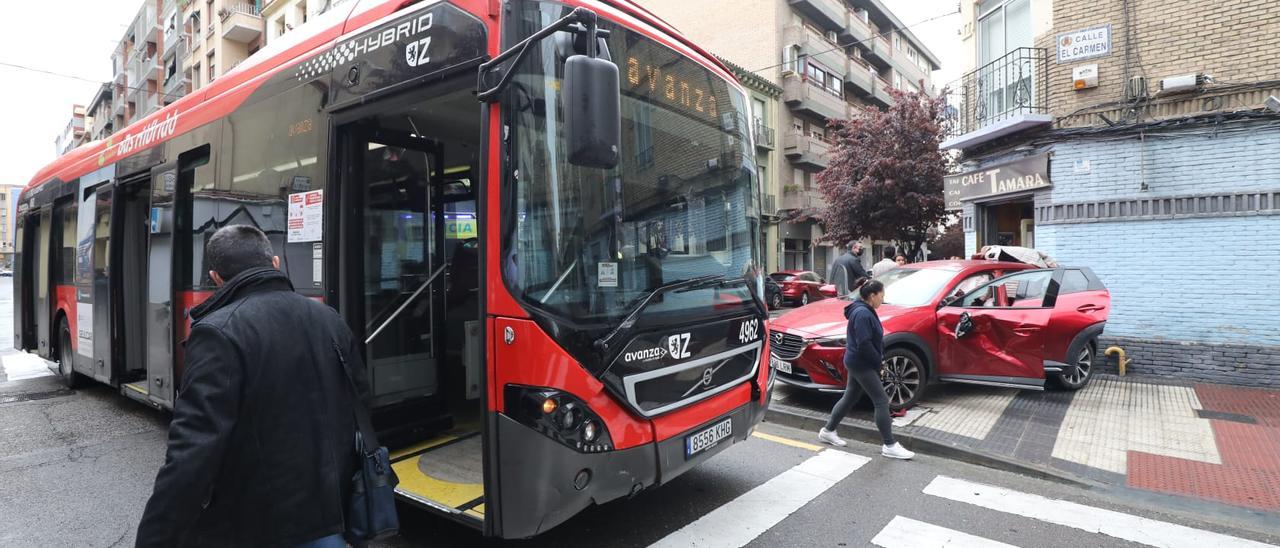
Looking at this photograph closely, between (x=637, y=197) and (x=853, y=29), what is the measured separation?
35.3 m

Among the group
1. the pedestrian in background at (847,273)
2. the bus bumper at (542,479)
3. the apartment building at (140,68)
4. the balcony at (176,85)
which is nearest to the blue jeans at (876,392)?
the bus bumper at (542,479)

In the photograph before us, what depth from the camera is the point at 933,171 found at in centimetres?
1962

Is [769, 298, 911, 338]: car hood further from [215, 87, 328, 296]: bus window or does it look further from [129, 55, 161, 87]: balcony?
[129, 55, 161, 87]: balcony

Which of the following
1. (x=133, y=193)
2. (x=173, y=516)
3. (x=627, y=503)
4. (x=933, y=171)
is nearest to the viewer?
(x=173, y=516)

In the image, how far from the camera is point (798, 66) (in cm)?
3048

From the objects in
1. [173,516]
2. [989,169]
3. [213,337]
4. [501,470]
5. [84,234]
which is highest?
[989,169]

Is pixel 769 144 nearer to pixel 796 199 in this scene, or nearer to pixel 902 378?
pixel 796 199

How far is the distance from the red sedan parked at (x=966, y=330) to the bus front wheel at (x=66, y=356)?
873cm

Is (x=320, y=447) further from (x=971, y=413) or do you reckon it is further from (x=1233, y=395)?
(x=1233, y=395)

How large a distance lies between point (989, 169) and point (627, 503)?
9.77 meters

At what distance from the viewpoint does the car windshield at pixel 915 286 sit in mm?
7422

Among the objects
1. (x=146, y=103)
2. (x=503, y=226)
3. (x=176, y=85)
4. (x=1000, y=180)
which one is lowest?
(x=503, y=226)

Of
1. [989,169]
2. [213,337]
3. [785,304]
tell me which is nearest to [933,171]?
[785,304]

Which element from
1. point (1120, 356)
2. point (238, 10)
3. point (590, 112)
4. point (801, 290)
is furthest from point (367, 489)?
point (238, 10)
